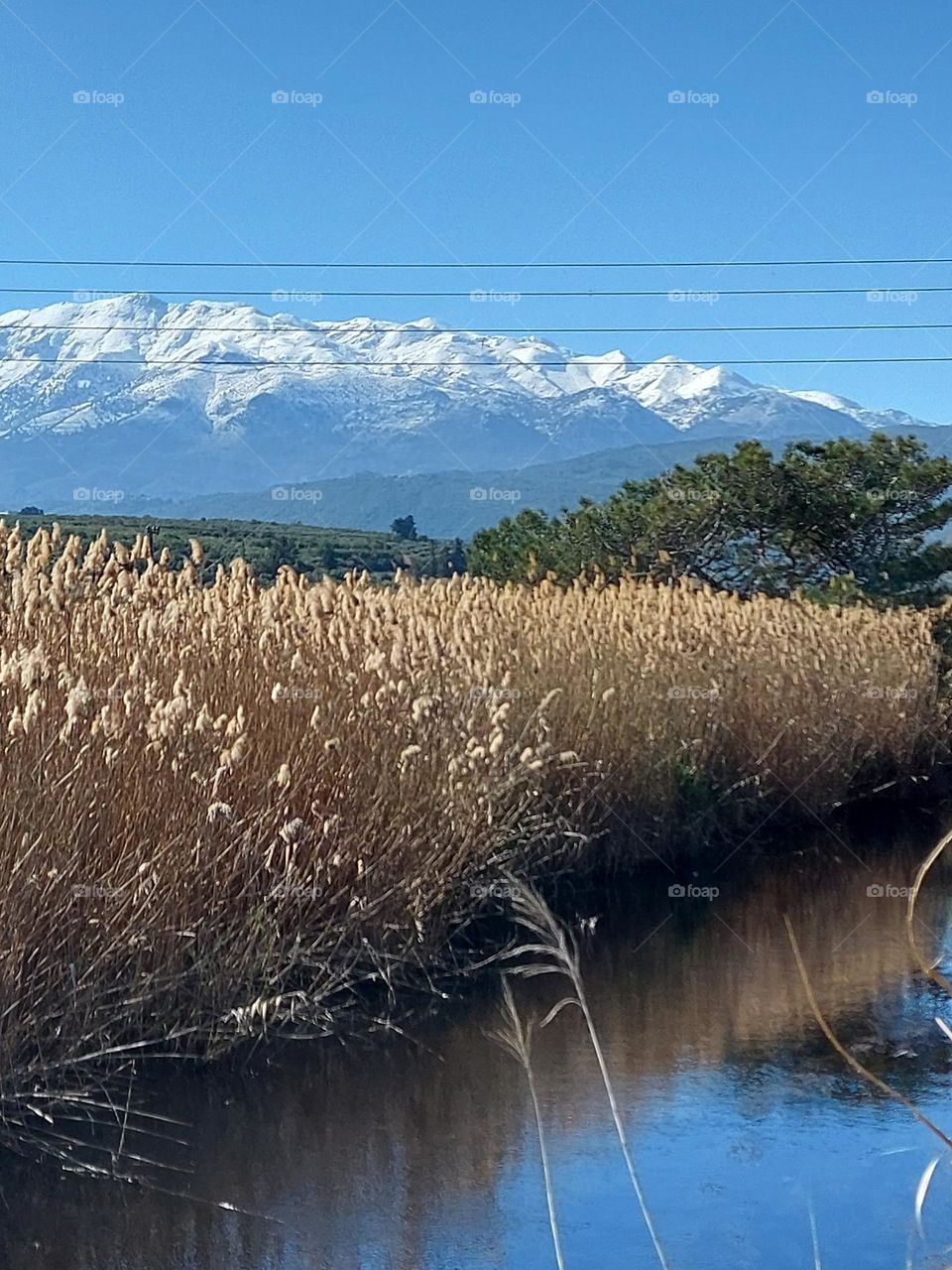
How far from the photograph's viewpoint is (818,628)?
1464 cm

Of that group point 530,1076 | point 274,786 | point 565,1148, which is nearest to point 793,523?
point 274,786

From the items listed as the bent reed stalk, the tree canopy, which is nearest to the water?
the bent reed stalk

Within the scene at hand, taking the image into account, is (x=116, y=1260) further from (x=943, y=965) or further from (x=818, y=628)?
(x=818, y=628)

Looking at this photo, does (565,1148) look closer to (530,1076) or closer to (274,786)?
(274,786)

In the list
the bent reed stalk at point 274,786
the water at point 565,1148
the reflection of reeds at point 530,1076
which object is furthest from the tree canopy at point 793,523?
the reflection of reeds at point 530,1076

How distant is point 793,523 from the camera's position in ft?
80.1

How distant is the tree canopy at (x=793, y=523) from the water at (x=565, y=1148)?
16457 millimetres

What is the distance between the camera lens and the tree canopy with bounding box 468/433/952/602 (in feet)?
79.0

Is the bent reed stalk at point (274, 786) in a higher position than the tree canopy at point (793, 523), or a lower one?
lower

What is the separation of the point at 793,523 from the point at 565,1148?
19511 mm

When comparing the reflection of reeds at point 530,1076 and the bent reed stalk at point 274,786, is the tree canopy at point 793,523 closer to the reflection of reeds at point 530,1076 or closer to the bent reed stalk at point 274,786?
the bent reed stalk at point 274,786

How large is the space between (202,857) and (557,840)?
11.2ft

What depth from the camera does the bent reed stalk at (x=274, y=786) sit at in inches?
235

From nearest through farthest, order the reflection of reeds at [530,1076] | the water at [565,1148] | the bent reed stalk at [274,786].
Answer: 1. the reflection of reeds at [530,1076]
2. the water at [565,1148]
3. the bent reed stalk at [274,786]
